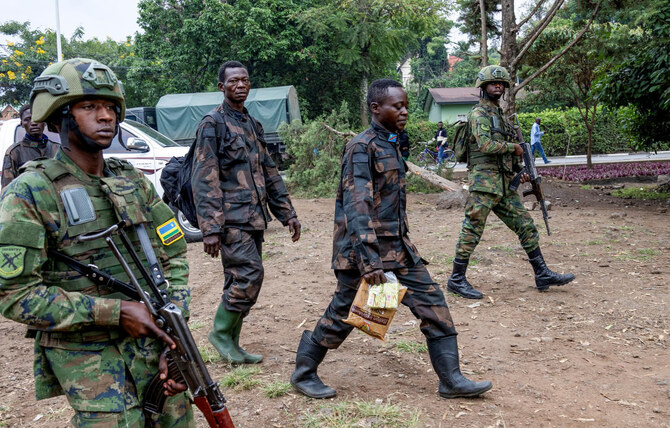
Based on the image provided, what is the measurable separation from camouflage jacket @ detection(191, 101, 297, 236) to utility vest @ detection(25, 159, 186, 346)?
178 centimetres

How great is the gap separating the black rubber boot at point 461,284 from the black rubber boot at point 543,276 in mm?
613

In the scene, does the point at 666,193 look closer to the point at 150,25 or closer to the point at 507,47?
the point at 507,47

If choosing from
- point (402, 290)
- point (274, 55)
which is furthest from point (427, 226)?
point (274, 55)

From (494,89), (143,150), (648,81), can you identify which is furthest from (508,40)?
(143,150)

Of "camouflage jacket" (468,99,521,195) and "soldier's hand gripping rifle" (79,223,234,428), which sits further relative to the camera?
"camouflage jacket" (468,99,521,195)

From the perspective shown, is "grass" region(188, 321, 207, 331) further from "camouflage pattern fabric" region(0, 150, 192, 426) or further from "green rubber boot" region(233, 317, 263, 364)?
"camouflage pattern fabric" region(0, 150, 192, 426)

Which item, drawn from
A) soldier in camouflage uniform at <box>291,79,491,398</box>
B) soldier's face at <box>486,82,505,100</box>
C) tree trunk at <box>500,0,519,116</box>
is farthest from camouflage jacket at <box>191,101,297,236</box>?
tree trunk at <box>500,0,519,116</box>

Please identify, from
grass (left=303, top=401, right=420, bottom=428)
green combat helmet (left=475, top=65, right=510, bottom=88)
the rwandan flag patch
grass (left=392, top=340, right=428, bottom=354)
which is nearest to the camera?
the rwandan flag patch

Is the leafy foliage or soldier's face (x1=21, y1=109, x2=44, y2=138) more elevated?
soldier's face (x1=21, y1=109, x2=44, y2=138)

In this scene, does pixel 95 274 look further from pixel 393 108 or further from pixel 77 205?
pixel 393 108

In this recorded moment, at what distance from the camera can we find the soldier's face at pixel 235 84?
432cm

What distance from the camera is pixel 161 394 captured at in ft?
7.25

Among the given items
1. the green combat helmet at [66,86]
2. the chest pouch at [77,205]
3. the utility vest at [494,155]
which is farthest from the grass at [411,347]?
the green combat helmet at [66,86]

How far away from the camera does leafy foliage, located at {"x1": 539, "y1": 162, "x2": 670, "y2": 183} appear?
16.8 metres
